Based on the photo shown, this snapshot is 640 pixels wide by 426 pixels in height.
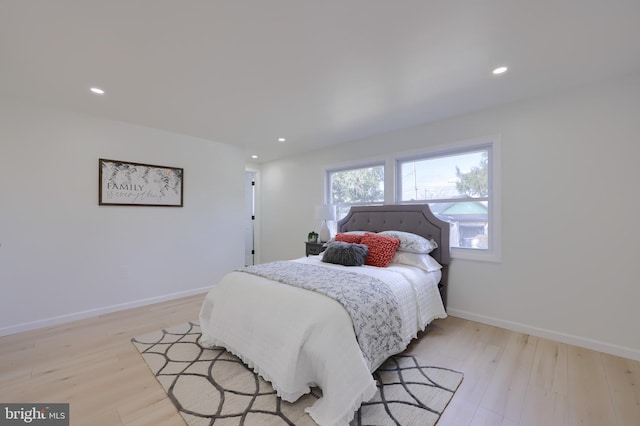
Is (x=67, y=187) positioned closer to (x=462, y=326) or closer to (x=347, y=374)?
(x=347, y=374)

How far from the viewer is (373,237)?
3098mm

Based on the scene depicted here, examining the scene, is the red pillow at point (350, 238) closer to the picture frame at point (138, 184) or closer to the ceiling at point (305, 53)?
the ceiling at point (305, 53)

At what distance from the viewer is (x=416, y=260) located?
294 cm

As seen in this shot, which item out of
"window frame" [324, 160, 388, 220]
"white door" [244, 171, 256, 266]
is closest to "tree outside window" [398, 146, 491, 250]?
"window frame" [324, 160, 388, 220]

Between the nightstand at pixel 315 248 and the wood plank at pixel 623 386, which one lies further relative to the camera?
the nightstand at pixel 315 248

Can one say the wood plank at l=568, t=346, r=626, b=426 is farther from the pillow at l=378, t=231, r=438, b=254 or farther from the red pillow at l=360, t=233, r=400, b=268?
the red pillow at l=360, t=233, r=400, b=268

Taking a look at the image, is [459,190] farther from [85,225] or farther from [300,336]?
[85,225]

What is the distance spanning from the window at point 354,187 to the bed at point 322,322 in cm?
128

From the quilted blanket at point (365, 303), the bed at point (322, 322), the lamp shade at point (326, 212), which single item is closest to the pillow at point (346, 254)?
the bed at point (322, 322)

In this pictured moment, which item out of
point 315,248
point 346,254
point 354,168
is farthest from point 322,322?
point 354,168

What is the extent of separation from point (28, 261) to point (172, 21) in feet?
9.86

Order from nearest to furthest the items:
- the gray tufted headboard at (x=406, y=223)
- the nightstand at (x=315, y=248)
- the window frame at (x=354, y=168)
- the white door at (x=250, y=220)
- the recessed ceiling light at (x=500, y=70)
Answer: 1. the recessed ceiling light at (x=500, y=70)
2. the gray tufted headboard at (x=406, y=223)
3. the window frame at (x=354, y=168)
4. the nightstand at (x=315, y=248)
5. the white door at (x=250, y=220)

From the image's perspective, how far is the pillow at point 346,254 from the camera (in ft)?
9.19

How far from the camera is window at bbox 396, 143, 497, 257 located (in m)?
3.05
